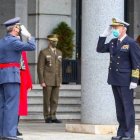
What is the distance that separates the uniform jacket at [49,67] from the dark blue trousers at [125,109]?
613 centimetres

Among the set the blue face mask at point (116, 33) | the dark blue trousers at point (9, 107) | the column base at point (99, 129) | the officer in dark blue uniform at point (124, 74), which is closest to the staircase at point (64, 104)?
the column base at point (99, 129)

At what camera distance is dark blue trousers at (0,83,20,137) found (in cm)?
1313

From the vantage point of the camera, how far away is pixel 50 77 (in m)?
19.3

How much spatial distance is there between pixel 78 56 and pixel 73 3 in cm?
163

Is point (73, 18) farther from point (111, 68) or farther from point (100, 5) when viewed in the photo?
point (111, 68)

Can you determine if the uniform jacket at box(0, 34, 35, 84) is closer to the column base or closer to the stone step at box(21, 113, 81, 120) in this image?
the column base

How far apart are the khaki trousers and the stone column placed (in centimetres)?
387

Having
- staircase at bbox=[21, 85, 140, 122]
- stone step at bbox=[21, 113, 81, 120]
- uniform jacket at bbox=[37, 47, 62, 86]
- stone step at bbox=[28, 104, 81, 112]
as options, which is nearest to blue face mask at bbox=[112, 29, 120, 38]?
uniform jacket at bbox=[37, 47, 62, 86]

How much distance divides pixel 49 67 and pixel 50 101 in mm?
836

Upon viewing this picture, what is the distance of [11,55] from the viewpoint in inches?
516

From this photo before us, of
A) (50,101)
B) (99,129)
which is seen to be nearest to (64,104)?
(50,101)

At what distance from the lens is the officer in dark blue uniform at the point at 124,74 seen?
13.0m

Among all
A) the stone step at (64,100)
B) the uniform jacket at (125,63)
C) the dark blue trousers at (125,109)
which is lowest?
the stone step at (64,100)

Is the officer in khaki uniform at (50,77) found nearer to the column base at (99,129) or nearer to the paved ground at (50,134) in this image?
the paved ground at (50,134)
